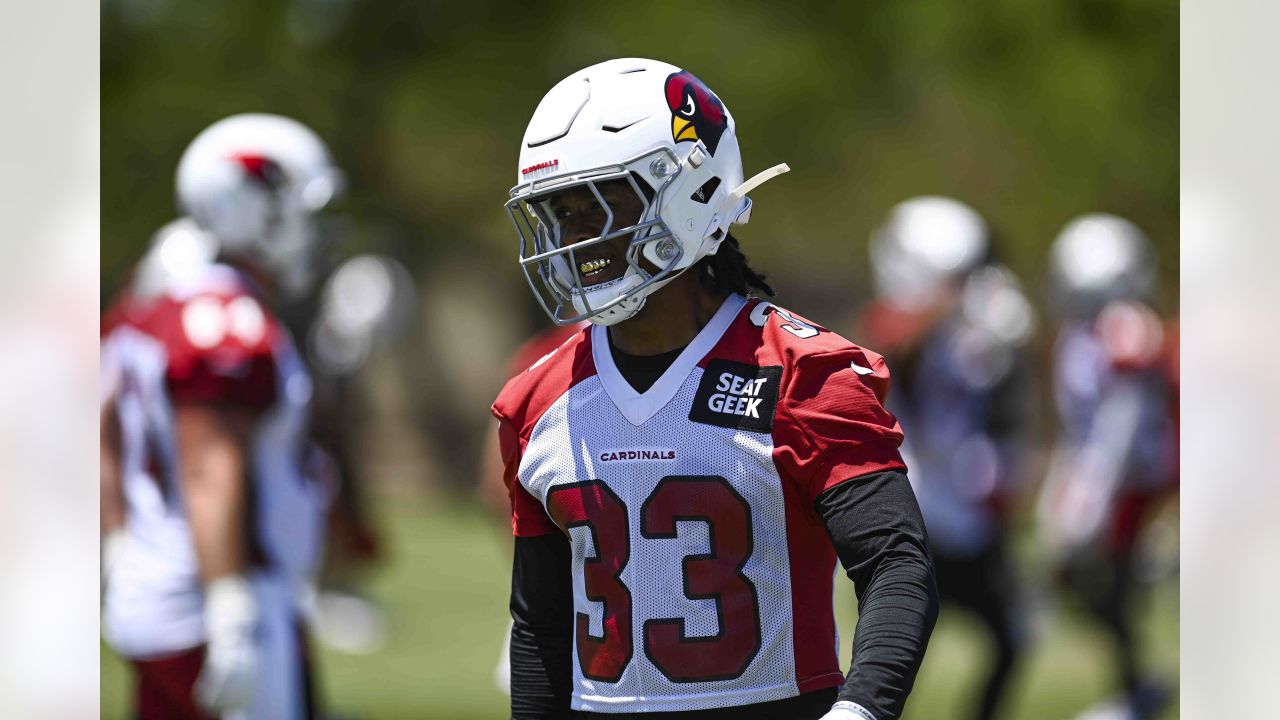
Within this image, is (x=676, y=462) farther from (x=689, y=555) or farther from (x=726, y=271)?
(x=726, y=271)

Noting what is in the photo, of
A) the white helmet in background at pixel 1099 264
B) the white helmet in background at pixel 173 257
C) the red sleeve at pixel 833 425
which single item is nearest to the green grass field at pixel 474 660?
the white helmet in background at pixel 1099 264

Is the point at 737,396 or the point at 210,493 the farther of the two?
the point at 210,493

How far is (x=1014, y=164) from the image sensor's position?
7.12m

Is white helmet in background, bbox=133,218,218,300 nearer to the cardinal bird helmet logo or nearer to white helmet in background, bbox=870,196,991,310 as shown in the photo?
the cardinal bird helmet logo

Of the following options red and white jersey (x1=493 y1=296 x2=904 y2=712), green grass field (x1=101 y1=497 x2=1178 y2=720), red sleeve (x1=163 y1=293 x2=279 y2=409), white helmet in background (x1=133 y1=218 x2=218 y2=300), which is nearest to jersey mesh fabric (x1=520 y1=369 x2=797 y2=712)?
red and white jersey (x1=493 y1=296 x2=904 y2=712)

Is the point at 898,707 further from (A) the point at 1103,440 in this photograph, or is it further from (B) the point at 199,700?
(A) the point at 1103,440

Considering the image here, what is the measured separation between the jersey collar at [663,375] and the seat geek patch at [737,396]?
3 centimetres

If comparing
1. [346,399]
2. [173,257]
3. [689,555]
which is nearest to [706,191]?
[689,555]

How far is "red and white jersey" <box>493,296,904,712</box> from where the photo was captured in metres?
1.67

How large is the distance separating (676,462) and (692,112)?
0.47 metres

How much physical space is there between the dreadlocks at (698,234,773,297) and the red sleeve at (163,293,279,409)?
8.19 ft

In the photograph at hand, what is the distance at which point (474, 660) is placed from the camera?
21.8 feet

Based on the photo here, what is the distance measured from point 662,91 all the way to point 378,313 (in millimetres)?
5941

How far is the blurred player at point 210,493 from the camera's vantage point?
13.4ft
